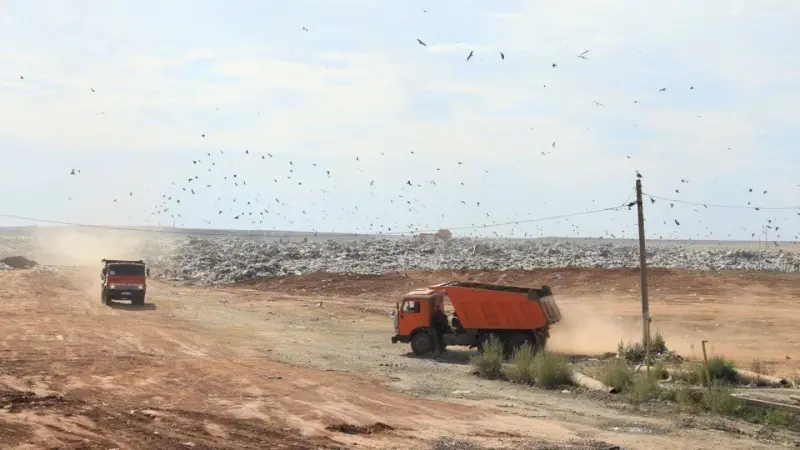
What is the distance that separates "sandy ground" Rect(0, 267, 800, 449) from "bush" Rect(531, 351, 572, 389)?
2.76 ft

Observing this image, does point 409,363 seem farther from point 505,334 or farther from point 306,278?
point 306,278

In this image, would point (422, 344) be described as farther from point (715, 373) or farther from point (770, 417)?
point (770, 417)

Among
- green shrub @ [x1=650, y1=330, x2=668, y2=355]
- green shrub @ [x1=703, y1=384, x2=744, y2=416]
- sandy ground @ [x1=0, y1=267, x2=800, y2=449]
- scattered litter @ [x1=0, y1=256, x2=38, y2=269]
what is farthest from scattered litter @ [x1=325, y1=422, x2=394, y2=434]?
scattered litter @ [x1=0, y1=256, x2=38, y2=269]

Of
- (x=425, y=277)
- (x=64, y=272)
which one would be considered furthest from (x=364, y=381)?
(x=64, y=272)

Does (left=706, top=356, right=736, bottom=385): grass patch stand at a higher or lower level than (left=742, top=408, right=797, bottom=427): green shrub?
higher

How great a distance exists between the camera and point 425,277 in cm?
5475

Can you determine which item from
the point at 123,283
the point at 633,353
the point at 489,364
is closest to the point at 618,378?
the point at 489,364

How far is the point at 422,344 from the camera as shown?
1032 inches

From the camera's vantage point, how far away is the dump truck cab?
40.6m

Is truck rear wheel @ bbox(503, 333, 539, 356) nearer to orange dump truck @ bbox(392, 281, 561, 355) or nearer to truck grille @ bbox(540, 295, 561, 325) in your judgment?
orange dump truck @ bbox(392, 281, 561, 355)

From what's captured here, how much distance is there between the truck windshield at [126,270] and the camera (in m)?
40.9

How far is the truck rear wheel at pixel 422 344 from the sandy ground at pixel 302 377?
0.50 meters

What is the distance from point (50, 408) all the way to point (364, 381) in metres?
7.96

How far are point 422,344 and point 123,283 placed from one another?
20182 millimetres
